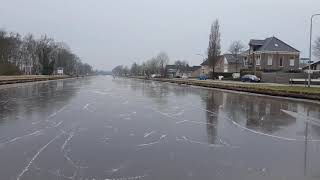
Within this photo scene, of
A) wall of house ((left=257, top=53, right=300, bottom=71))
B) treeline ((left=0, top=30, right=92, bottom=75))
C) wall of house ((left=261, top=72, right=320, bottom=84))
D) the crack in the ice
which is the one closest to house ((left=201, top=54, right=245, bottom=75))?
wall of house ((left=257, top=53, right=300, bottom=71))

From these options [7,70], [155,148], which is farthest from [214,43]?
[155,148]

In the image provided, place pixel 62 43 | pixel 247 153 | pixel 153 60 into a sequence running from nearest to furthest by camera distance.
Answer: pixel 247 153 → pixel 62 43 → pixel 153 60

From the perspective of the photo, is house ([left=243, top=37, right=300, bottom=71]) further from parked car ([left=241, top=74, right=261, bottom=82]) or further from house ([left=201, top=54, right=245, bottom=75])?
house ([left=201, top=54, right=245, bottom=75])

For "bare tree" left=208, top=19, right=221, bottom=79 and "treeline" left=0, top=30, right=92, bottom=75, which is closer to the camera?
"bare tree" left=208, top=19, right=221, bottom=79

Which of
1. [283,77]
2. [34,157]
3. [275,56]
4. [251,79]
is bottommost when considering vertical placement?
[34,157]

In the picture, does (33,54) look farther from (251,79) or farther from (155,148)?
(155,148)

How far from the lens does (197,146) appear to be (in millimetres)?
10945

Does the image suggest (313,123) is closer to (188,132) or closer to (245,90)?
(188,132)

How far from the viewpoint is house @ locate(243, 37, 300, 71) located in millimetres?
97938

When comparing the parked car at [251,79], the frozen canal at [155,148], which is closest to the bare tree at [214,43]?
the parked car at [251,79]

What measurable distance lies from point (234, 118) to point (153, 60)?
A: 581 ft

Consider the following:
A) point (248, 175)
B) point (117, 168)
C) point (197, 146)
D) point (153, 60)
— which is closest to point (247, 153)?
point (197, 146)

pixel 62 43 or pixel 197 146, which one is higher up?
pixel 62 43

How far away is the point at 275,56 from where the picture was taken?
98.1 m
